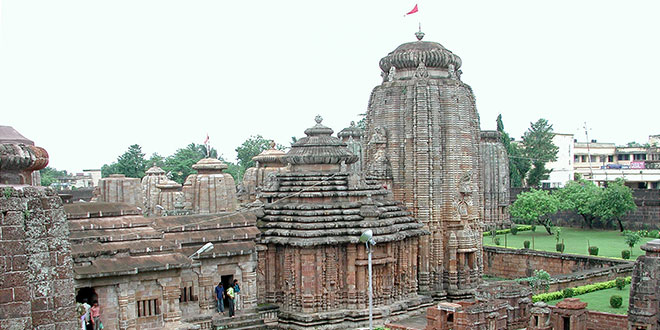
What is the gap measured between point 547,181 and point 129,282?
64035 mm

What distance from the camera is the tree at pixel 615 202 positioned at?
44719mm

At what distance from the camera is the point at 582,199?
46625mm

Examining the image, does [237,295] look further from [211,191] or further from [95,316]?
[211,191]

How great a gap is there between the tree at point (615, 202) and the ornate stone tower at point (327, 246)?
25.2 metres

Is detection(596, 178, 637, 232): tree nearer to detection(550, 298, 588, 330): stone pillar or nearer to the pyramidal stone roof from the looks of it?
the pyramidal stone roof

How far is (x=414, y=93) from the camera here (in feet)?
88.2

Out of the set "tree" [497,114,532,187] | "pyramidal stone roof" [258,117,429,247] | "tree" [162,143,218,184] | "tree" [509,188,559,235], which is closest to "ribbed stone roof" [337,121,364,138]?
"tree" [509,188,559,235]

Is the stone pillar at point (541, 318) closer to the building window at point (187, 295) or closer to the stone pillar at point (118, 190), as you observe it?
the building window at point (187, 295)

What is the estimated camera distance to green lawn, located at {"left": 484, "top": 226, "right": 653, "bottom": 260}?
121 feet

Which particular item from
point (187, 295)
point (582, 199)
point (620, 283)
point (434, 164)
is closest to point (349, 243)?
point (187, 295)

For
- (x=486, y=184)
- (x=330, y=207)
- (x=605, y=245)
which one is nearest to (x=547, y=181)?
(x=486, y=184)

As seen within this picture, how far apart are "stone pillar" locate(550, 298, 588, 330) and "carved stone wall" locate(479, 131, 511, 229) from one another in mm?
26505

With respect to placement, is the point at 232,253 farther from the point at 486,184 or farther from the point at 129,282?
the point at 486,184

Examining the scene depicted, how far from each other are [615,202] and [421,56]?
77.4 feet
